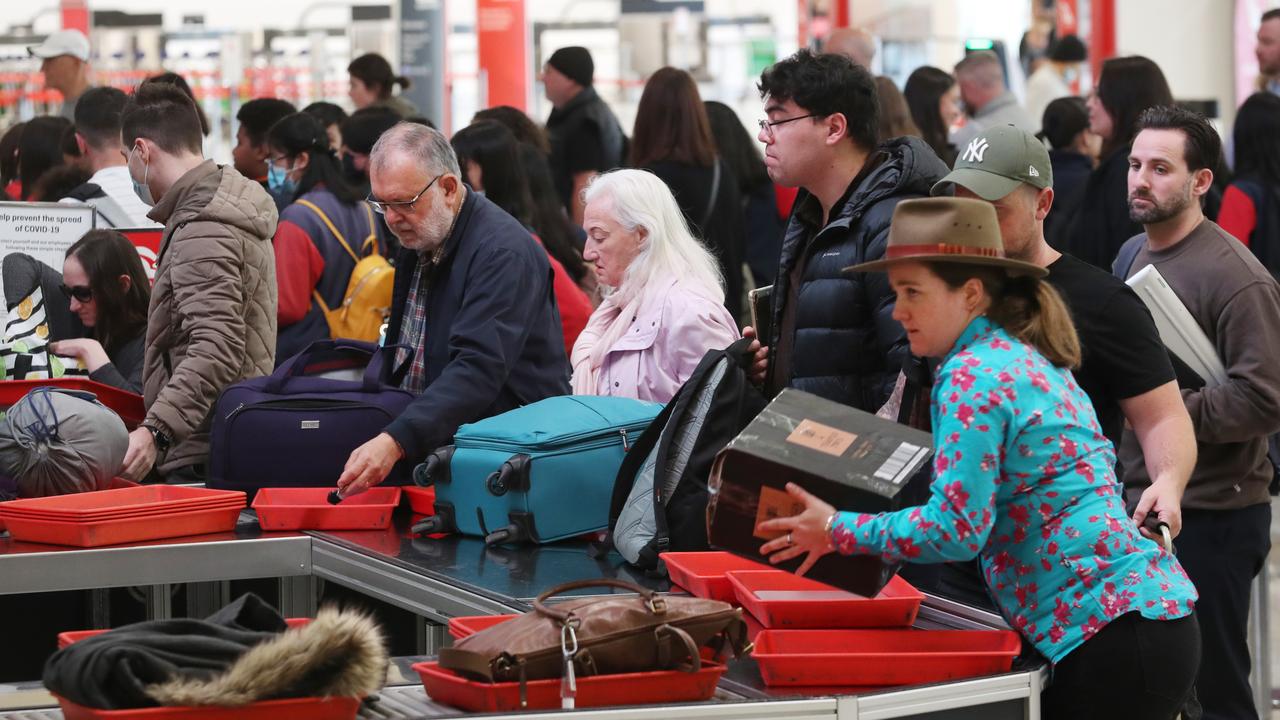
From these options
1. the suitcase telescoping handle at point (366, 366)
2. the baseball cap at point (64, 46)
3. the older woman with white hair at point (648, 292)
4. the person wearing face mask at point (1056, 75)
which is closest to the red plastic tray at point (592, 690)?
the suitcase telescoping handle at point (366, 366)

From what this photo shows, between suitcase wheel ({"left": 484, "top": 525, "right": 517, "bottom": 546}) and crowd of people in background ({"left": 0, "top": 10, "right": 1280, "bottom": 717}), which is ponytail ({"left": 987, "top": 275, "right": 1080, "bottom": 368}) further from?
suitcase wheel ({"left": 484, "top": 525, "right": 517, "bottom": 546})

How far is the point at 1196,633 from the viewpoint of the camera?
8.20ft

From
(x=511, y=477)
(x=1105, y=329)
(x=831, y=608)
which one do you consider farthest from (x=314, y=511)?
(x=1105, y=329)

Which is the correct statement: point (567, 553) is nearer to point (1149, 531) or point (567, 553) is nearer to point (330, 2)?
point (1149, 531)

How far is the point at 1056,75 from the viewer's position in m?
10.7

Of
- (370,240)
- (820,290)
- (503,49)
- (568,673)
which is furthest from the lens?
(503,49)

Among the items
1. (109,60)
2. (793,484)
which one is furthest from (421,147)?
(109,60)

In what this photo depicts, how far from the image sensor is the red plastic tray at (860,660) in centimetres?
241

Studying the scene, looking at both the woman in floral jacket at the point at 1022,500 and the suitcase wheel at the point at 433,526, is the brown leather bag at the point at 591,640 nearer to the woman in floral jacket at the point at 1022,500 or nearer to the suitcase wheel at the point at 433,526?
the woman in floral jacket at the point at 1022,500

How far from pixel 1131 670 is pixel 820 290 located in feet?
3.62

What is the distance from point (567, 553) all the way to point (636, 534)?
246 millimetres

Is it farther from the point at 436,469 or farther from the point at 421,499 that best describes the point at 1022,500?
the point at 421,499

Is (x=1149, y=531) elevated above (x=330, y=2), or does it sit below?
below

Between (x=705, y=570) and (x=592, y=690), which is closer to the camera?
(x=592, y=690)
